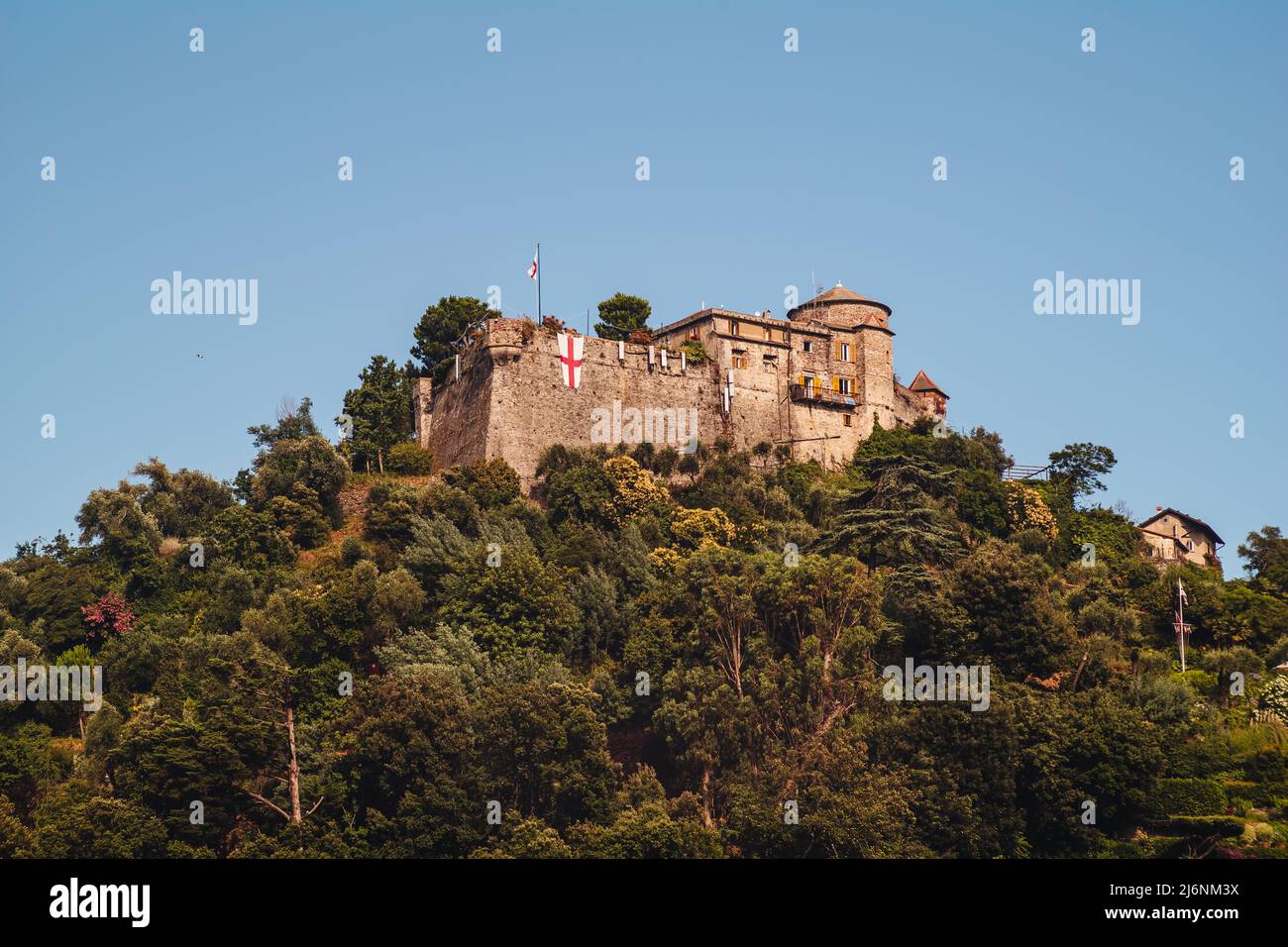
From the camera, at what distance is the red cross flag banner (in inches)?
2776

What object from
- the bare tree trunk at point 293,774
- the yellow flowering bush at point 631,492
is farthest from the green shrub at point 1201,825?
the yellow flowering bush at point 631,492

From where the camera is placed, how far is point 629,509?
207 ft

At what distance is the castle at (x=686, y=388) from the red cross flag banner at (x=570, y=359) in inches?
4.3

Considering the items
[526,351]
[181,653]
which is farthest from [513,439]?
[181,653]

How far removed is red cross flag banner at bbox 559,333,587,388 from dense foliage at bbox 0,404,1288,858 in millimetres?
6202

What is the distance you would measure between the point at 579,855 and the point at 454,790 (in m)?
4.21

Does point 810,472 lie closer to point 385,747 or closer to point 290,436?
point 290,436

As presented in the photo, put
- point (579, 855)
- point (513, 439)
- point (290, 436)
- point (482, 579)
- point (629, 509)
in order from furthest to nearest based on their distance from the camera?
point (290, 436) → point (513, 439) → point (629, 509) → point (482, 579) → point (579, 855)

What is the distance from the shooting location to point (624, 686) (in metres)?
50.1

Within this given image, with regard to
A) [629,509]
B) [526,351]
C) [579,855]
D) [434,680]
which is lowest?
[579,855]

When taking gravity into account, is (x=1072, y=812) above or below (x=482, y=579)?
below

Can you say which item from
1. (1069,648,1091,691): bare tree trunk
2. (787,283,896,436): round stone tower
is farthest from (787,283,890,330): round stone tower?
(1069,648,1091,691): bare tree trunk

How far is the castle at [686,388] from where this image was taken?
227 ft

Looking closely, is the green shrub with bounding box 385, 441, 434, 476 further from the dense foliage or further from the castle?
the dense foliage
